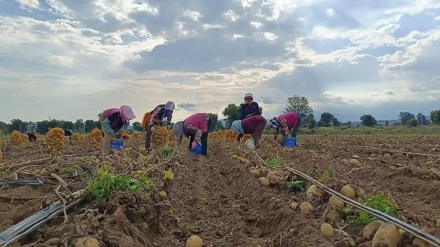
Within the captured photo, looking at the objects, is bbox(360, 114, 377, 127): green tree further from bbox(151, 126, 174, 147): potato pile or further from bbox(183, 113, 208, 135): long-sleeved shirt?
bbox(151, 126, 174, 147): potato pile

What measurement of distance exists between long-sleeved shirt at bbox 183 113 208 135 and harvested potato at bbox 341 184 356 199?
24.9 ft

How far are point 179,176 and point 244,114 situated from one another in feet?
19.2

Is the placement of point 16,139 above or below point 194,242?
above

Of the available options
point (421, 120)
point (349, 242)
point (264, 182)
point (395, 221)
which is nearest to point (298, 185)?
point (264, 182)

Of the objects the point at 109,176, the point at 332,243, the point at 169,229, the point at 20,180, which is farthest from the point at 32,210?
the point at 332,243

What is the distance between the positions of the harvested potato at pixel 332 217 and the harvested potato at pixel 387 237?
0.89 metres

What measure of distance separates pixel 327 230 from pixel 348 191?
2.85ft

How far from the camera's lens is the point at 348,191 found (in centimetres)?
446

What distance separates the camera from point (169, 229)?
435 centimetres

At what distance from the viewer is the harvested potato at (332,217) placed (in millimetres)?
4000

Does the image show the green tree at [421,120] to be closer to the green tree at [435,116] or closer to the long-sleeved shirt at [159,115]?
the green tree at [435,116]

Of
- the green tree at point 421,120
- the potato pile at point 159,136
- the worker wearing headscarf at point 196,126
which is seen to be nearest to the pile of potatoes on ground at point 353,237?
the worker wearing headscarf at point 196,126

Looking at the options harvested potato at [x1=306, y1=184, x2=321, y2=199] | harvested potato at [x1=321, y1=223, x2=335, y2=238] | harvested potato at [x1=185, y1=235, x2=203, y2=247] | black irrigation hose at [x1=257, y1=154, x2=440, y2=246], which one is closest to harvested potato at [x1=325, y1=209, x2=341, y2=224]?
black irrigation hose at [x1=257, y1=154, x2=440, y2=246]

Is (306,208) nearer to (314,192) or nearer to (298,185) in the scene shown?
(314,192)
